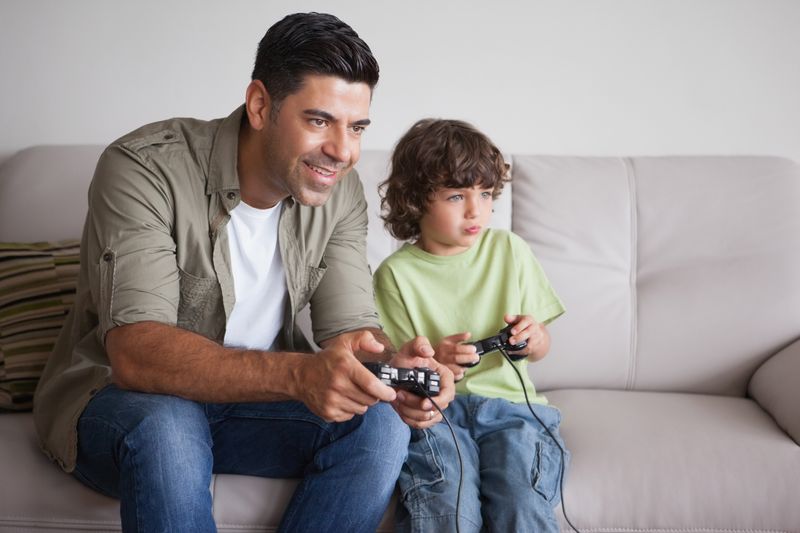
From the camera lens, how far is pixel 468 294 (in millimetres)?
1878

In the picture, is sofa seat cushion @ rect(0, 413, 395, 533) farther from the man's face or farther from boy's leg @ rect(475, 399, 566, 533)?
the man's face

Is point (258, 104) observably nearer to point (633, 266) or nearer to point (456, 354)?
point (456, 354)

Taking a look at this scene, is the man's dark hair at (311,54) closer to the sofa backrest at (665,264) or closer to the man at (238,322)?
the man at (238,322)

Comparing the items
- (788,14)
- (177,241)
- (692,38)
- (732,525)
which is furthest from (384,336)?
(788,14)

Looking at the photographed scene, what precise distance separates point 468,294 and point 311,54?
642mm

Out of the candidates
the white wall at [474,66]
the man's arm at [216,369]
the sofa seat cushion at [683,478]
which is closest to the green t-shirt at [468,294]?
the sofa seat cushion at [683,478]

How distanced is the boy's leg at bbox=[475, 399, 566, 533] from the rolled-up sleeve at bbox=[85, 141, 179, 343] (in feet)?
2.14

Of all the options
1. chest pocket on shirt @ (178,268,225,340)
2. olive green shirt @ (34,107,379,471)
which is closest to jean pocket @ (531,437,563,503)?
olive green shirt @ (34,107,379,471)

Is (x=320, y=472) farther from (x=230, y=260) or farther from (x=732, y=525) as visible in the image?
(x=732, y=525)

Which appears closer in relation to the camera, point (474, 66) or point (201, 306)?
point (201, 306)

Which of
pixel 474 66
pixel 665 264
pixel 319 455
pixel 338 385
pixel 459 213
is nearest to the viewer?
pixel 338 385

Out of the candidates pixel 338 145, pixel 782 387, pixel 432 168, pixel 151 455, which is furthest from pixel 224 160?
pixel 782 387

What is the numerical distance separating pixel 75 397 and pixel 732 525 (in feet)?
4.11

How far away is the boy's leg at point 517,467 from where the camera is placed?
1520mm
